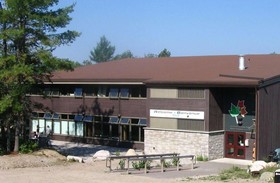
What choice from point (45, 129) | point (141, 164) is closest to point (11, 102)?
point (141, 164)

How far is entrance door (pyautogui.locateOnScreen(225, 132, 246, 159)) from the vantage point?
34.3 m

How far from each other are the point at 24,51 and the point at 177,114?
35.3ft

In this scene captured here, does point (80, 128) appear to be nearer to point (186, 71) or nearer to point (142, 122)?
point (142, 122)

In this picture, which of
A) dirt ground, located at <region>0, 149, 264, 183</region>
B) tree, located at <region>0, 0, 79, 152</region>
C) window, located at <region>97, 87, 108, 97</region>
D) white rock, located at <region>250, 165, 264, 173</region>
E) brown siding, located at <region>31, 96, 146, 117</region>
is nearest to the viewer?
dirt ground, located at <region>0, 149, 264, 183</region>

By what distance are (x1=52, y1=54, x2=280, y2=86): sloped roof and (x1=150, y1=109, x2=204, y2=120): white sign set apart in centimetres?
197

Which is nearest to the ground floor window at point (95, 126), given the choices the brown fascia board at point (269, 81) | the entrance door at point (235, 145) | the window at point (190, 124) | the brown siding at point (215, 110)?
the window at point (190, 124)

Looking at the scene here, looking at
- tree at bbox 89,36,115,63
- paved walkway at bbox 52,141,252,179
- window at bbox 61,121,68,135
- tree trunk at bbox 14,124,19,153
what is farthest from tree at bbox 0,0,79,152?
tree at bbox 89,36,115,63

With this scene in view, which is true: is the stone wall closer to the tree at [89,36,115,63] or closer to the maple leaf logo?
the maple leaf logo

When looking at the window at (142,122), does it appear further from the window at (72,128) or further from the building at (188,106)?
the window at (72,128)

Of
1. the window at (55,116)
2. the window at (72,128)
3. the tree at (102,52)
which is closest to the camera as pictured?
the window at (72,128)

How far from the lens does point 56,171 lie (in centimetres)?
2659

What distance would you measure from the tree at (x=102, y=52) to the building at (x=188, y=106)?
14241cm

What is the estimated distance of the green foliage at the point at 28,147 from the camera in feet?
103

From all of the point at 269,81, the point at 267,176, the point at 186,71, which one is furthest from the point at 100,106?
the point at 267,176
